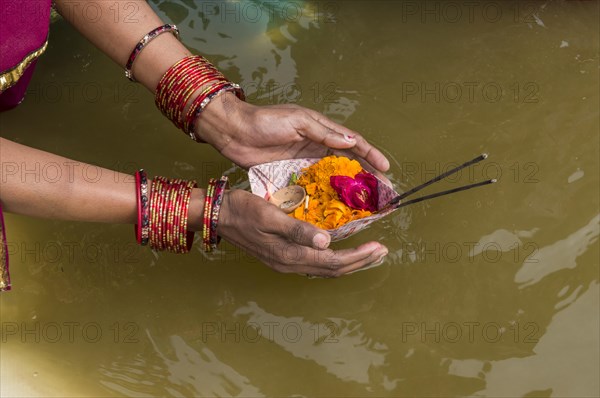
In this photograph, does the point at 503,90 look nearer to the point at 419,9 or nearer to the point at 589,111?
the point at 589,111

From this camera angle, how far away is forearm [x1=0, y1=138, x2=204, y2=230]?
4.65ft

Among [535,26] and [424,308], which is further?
[535,26]

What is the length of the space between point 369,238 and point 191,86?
0.56m

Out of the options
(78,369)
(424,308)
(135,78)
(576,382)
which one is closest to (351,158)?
Result: (424,308)

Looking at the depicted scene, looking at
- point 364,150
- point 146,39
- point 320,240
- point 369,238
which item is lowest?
point 320,240

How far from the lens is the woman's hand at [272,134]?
1.65 m

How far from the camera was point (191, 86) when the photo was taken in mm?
1653

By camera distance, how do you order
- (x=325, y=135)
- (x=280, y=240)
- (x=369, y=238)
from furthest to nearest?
(x=369, y=238), (x=325, y=135), (x=280, y=240)

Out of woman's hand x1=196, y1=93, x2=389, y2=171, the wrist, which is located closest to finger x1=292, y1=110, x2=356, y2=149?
woman's hand x1=196, y1=93, x2=389, y2=171

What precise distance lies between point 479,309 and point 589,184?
459 mm

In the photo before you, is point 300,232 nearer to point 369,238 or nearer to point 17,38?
point 369,238

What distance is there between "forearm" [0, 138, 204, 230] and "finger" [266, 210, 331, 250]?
19 centimetres

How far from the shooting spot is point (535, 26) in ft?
6.91

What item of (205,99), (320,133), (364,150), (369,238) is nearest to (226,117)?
(205,99)
